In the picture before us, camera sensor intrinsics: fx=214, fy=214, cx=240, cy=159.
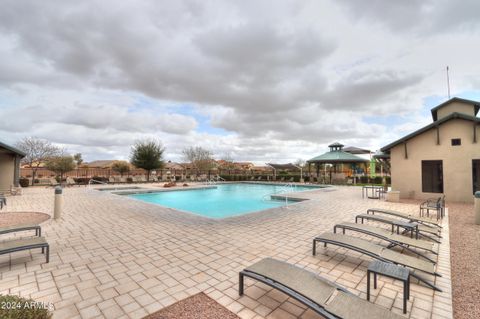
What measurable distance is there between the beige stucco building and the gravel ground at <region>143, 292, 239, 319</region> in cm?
1248

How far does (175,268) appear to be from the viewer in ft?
11.2

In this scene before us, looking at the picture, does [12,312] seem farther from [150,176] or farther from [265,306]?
[150,176]

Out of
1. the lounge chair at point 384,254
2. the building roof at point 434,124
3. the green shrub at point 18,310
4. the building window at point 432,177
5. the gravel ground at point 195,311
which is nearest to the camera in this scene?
the green shrub at point 18,310

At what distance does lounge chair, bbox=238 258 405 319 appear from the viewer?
195cm

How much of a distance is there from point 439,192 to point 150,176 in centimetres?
Answer: 2543

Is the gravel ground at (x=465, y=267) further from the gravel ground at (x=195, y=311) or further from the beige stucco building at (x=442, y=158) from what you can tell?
the beige stucco building at (x=442, y=158)

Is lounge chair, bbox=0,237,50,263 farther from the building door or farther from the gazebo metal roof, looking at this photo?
the gazebo metal roof

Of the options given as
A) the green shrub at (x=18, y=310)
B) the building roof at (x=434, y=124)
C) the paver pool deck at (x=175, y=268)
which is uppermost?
the building roof at (x=434, y=124)

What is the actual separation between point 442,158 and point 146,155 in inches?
946

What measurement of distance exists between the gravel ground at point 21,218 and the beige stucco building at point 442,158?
600 inches

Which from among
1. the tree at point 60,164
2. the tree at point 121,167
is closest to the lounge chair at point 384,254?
the tree at point 60,164

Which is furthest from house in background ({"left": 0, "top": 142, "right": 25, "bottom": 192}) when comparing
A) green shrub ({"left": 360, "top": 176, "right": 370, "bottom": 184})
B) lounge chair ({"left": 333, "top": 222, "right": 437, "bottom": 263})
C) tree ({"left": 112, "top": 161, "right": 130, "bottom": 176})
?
green shrub ({"left": 360, "top": 176, "right": 370, "bottom": 184})

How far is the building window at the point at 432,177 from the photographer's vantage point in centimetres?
1107

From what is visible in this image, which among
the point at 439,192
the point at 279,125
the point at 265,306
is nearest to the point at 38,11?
the point at 265,306
